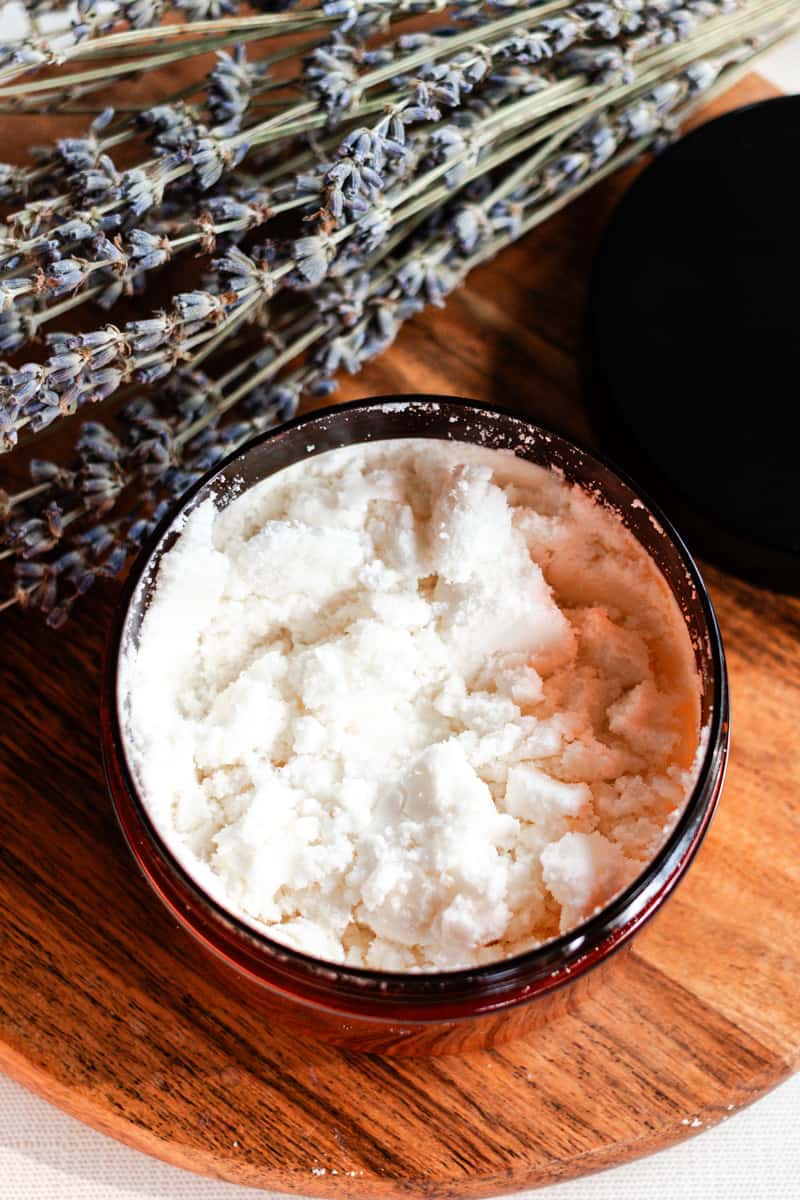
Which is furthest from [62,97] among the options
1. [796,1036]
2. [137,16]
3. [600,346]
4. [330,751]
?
[796,1036]

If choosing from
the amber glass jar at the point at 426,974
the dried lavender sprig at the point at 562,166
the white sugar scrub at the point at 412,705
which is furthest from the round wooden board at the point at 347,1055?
the dried lavender sprig at the point at 562,166

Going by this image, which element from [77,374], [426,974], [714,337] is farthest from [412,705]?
[714,337]

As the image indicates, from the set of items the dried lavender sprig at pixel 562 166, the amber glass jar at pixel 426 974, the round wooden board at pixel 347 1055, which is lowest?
the round wooden board at pixel 347 1055

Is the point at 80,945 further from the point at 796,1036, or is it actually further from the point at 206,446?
the point at 796,1036

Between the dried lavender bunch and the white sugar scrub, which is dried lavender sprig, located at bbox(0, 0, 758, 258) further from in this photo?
the white sugar scrub

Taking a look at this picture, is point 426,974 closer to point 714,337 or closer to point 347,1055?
point 347,1055

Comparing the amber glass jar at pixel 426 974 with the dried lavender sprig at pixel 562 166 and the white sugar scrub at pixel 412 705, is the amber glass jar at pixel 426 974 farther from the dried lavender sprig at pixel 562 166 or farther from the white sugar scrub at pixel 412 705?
the dried lavender sprig at pixel 562 166
